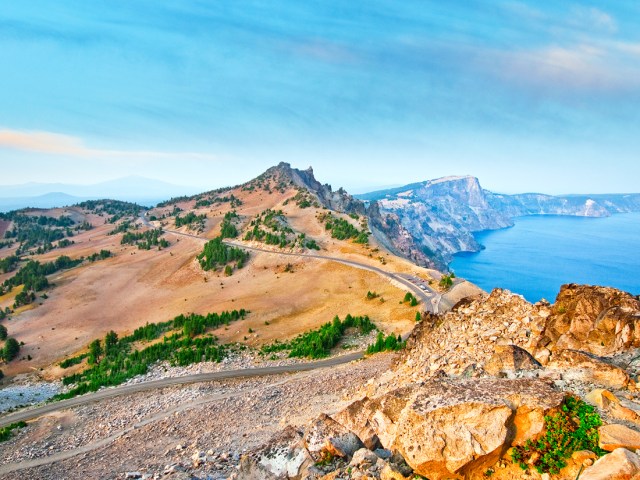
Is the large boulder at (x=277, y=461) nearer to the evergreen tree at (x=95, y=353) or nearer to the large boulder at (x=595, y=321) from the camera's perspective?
the large boulder at (x=595, y=321)

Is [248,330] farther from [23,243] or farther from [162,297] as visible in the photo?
[23,243]

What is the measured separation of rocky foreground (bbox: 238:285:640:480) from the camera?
981 centimetres

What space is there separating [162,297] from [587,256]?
7831 inches

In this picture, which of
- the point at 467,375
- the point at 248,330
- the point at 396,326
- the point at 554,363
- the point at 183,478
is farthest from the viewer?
the point at 248,330

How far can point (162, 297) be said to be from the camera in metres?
91.0

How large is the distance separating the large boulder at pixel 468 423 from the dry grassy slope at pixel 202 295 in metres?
39.5

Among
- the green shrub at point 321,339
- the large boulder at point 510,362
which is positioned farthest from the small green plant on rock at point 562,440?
the green shrub at point 321,339

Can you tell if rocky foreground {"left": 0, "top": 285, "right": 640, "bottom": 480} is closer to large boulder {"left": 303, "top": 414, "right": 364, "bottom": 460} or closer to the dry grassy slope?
large boulder {"left": 303, "top": 414, "right": 364, "bottom": 460}

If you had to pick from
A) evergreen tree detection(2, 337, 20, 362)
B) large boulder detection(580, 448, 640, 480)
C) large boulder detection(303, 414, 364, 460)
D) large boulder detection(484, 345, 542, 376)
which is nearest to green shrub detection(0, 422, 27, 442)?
large boulder detection(303, 414, 364, 460)

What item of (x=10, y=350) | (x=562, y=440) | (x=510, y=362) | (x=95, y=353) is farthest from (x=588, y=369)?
(x=10, y=350)

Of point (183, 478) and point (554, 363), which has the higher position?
point (554, 363)

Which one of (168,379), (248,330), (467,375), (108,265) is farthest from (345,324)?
(108,265)

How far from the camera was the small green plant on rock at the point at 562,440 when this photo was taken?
9.61 meters

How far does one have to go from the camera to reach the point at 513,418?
1070 cm
